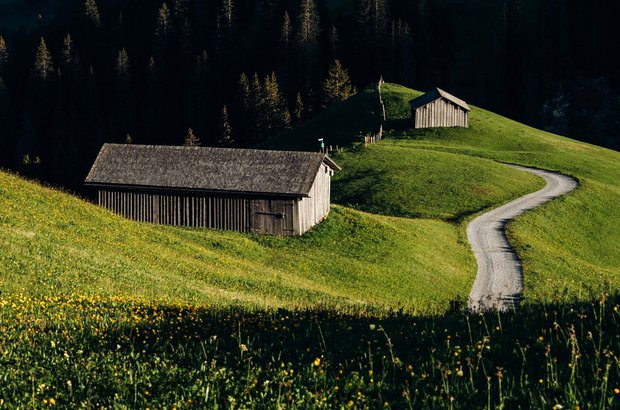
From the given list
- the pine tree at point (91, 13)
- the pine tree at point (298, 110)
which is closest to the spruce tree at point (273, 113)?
the pine tree at point (298, 110)

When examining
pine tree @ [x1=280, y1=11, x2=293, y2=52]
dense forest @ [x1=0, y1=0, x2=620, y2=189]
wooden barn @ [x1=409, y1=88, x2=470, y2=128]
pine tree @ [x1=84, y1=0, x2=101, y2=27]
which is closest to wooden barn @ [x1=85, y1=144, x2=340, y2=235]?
wooden barn @ [x1=409, y1=88, x2=470, y2=128]

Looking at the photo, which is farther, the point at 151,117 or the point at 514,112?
the point at 151,117

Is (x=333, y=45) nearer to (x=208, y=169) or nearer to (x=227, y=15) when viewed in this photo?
(x=227, y=15)

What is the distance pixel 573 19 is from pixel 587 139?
89.6ft

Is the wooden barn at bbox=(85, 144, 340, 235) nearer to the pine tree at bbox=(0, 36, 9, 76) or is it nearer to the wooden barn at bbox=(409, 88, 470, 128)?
the wooden barn at bbox=(409, 88, 470, 128)

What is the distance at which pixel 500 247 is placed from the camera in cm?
4512

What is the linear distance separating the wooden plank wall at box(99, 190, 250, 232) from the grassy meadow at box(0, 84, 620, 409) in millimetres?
2821

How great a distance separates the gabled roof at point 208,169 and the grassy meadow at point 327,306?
3748 millimetres

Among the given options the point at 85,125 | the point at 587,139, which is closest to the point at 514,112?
the point at 587,139

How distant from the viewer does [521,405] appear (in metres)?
9.36

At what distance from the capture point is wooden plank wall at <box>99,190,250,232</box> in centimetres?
4634

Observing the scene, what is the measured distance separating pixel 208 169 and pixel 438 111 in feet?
139

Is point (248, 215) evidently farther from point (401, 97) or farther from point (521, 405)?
point (401, 97)

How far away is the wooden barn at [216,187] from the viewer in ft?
150
